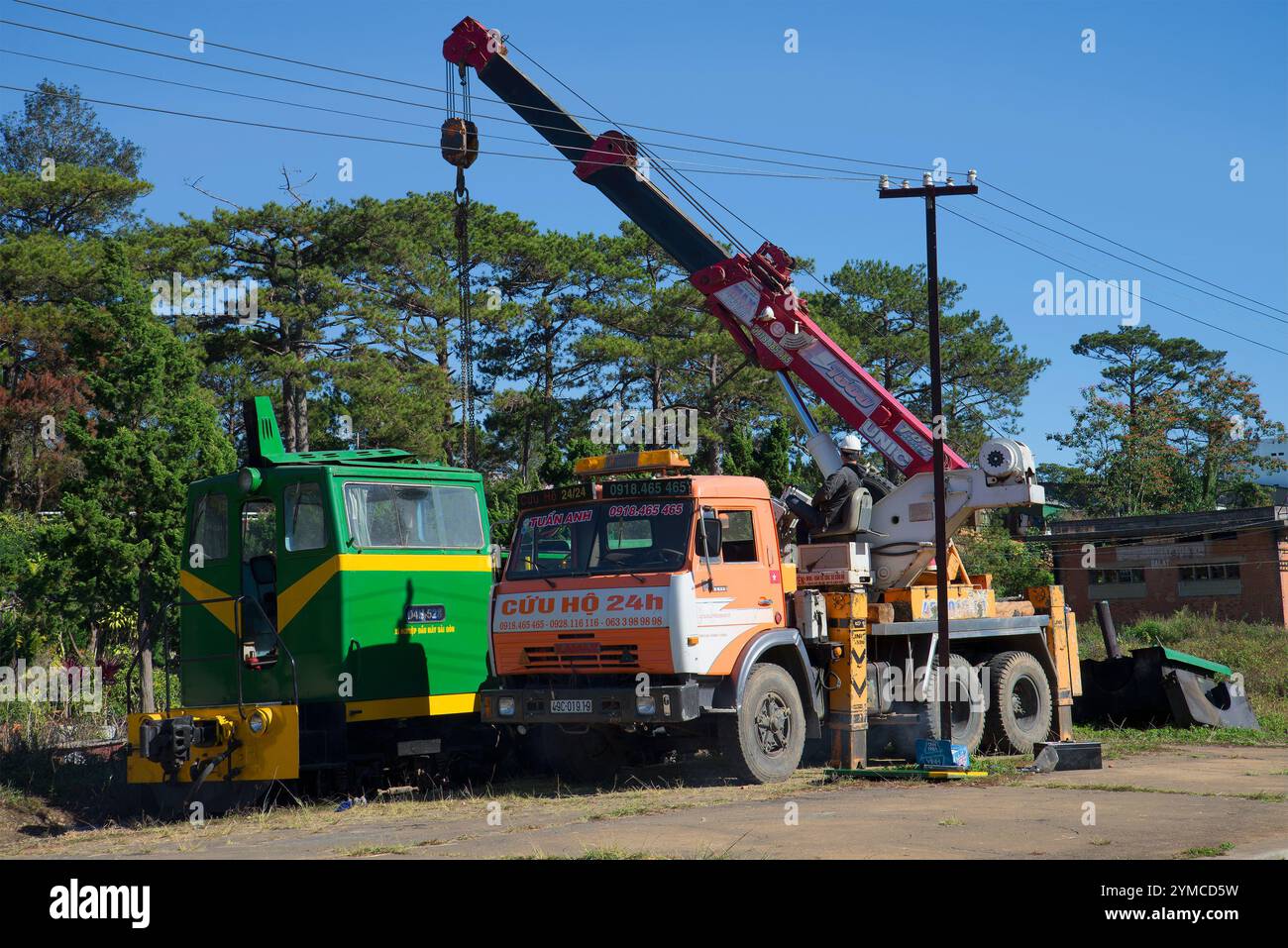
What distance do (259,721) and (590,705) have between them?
304 cm

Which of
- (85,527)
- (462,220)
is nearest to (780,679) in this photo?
(462,220)

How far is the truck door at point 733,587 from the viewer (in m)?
12.1

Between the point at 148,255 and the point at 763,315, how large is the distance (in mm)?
22920

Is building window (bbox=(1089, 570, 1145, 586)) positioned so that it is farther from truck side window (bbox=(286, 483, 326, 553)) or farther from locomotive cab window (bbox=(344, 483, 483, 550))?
truck side window (bbox=(286, 483, 326, 553))

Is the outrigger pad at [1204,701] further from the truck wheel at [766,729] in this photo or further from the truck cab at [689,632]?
the truck wheel at [766,729]

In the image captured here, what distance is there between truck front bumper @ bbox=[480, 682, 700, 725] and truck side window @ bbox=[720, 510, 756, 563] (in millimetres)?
1447

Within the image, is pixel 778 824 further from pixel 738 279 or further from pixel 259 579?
pixel 738 279

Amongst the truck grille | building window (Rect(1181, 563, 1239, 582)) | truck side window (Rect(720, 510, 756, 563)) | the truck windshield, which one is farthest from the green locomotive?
building window (Rect(1181, 563, 1239, 582))

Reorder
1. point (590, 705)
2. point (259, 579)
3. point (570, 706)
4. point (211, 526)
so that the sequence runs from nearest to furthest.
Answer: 1. point (590, 705)
2. point (570, 706)
3. point (259, 579)
4. point (211, 526)

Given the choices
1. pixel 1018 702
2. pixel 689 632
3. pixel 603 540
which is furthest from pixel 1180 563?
pixel 689 632

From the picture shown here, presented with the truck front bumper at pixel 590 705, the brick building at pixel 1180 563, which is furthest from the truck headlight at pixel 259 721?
the brick building at pixel 1180 563

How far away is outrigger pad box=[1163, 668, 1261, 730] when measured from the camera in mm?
18641

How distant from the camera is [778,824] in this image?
9.59 m

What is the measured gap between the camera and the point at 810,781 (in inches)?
500
